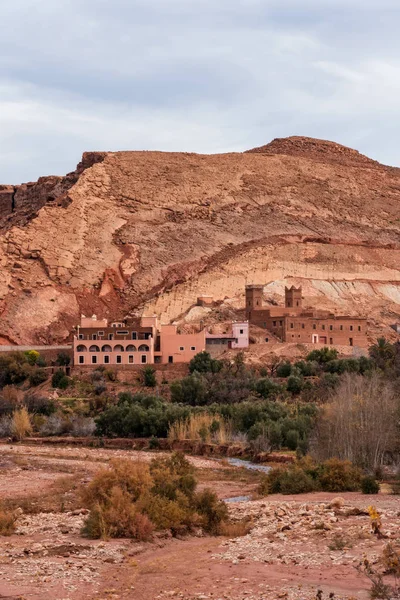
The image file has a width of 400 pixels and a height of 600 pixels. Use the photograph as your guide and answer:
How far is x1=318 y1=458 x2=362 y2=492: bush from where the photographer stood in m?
27.0

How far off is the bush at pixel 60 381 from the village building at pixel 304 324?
13.5m

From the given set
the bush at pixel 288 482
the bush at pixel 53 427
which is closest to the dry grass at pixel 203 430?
the bush at pixel 53 427

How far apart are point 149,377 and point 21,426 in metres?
14.1

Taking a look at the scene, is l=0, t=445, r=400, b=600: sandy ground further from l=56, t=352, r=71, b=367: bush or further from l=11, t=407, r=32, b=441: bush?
l=56, t=352, r=71, b=367: bush

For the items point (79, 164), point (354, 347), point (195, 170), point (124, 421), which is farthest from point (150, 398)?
point (79, 164)

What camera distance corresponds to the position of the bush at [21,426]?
4981 cm

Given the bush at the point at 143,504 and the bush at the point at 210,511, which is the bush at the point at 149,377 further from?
the bush at the point at 210,511

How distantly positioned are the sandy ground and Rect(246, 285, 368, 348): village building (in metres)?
44.1

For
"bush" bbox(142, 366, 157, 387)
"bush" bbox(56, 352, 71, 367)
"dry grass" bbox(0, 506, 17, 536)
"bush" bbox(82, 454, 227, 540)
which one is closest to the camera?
"bush" bbox(82, 454, 227, 540)

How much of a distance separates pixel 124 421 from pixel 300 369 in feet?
50.8

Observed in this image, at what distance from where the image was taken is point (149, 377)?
6300 centimetres

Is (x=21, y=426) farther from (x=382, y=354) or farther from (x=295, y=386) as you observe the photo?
(x=382, y=354)

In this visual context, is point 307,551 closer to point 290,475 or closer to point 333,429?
point 290,475

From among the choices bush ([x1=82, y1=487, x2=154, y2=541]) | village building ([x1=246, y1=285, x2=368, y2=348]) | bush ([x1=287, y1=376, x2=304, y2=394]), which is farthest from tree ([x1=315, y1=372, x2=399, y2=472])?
village building ([x1=246, y1=285, x2=368, y2=348])
